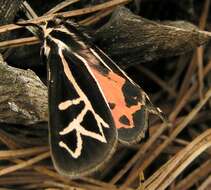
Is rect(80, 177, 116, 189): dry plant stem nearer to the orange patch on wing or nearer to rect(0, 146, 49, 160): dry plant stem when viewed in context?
rect(0, 146, 49, 160): dry plant stem

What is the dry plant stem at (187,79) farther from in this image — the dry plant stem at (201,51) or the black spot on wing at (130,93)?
the black spot on wing at (130,93)

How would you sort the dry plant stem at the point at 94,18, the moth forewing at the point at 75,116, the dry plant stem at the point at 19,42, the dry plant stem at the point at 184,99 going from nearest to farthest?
the moth forewing at the point at 75,116 < the dry plant stem at the point at 19,42 < the dry plant stem at the point at 94,18 < the dry plant stem at the point at 184,99

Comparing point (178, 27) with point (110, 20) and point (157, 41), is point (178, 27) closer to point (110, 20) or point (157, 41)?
point (157, 41)

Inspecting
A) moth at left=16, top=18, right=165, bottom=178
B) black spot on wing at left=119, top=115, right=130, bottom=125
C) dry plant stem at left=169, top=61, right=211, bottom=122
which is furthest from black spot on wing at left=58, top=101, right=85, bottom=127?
dry plant stem at left=169, top=61, right=211, bottom=122

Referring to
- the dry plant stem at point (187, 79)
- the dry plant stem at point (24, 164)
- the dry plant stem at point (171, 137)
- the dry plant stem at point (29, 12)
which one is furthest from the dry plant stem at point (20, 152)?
the dry plant stem at point (187, 79)

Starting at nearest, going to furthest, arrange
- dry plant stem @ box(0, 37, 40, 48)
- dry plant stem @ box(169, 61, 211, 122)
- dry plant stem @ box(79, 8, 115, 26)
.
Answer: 1. dry plant stem @ box(0, 37, 40, 48)
2. dry plant stem @ box(79, 8, 115, 26)
3. dry plant stem @ box(169, 61, 211, 122)

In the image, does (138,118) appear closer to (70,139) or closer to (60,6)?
(70,139)
